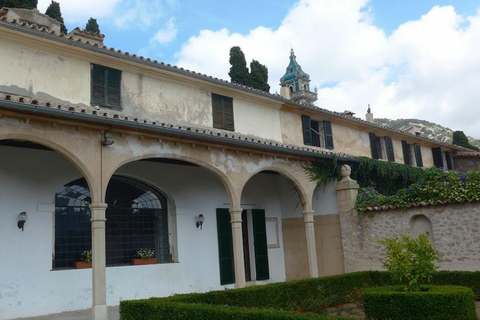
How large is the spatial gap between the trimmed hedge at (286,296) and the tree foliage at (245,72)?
1336cm

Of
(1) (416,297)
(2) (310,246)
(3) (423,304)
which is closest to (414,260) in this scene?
(1) (416,297)

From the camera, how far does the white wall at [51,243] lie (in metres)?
10.8

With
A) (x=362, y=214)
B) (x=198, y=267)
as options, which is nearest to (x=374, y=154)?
(x=362, y=214)

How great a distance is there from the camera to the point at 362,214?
1498 centimetres

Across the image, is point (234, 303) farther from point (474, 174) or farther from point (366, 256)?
point (474, 174)

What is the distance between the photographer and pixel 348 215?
50.5ft

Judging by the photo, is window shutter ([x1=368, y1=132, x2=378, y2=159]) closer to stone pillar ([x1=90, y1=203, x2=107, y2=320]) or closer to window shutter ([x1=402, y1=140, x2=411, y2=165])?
window shutter ([x1=402, y1=140, x2=411, y2=165])

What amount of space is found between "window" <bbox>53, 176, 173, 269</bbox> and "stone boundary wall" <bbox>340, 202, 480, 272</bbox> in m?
5.80

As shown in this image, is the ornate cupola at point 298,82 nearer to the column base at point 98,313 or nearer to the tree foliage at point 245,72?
the tree foliage at point 245,72

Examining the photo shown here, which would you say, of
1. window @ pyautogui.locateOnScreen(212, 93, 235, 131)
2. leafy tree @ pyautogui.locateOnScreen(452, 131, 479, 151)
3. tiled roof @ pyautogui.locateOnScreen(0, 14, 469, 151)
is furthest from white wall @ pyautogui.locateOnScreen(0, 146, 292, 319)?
leafy tree @ pyautogui.locateOnScreen(452, 131, 479, 151)

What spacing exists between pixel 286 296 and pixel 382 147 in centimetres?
1333

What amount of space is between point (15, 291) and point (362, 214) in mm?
9930

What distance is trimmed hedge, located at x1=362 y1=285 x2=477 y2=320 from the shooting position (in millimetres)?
7977

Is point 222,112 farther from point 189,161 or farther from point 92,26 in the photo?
point 92,26
